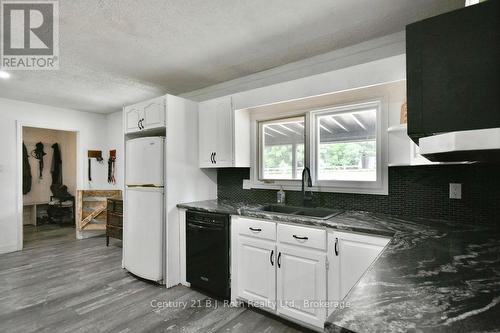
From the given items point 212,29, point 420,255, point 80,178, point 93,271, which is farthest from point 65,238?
point 420,255

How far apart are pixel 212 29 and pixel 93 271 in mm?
3181

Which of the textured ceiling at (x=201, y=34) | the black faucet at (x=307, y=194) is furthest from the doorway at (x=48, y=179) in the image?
the black faucet at (x=307, y=194)

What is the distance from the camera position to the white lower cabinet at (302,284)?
1906 mm

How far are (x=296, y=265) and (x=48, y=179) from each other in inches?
265

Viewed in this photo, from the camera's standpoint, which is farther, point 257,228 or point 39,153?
point 39,153

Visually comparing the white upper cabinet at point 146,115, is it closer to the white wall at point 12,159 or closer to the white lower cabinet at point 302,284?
the white lower cabinet at point 302,284

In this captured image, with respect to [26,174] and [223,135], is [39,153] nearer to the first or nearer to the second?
[26,174]

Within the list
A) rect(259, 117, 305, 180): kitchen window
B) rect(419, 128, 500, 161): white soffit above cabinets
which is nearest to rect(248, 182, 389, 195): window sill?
rect(259, 117, 305, 180): kitchen window

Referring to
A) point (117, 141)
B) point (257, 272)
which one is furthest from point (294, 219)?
point (117, 141)

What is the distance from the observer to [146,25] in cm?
204

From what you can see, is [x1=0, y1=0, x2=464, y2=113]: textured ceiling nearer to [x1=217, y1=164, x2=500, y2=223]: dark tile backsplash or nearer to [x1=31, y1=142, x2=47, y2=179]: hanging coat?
[x1=217, y1=164, x2=500, y2=223]: dark tile backsplash

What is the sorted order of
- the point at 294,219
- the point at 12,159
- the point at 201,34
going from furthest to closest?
the point at 12,159 → the point at 201,34 → the point at 294,219

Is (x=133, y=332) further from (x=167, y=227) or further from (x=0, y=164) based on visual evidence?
(x=0, y=164)

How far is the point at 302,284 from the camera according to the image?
1.99 m
